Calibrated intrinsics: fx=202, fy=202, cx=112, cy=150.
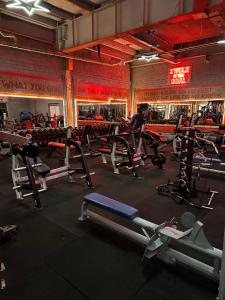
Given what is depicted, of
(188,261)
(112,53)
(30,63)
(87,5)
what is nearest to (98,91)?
(112,53)

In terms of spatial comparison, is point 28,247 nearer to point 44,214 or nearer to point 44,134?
point 44,214

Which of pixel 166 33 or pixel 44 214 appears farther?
pixel 166 33

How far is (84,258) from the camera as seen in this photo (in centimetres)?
215

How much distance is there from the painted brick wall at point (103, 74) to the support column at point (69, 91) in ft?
1.07

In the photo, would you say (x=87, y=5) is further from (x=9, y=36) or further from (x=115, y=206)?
(x=115, y=206)

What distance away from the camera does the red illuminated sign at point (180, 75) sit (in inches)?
403

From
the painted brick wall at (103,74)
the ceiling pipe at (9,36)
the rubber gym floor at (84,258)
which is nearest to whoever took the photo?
the rubber gym floor at (84,258)

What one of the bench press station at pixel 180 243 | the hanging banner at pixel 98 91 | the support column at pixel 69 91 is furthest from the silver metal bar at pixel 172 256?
the hanging banner at pixel 98 91

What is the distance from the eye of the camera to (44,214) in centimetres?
307

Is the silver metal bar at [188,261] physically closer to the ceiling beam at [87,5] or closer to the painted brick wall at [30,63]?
the ceiling beam at [87,5]

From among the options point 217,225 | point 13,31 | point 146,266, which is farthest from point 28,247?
point 13,31

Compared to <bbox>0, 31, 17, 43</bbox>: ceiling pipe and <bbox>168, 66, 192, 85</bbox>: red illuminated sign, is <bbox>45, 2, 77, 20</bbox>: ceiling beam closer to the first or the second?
<bbox>0, 31, 17, 43</bbox>: ceiling pipe

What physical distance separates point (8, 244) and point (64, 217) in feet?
2.62

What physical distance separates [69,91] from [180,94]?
5.72 m
